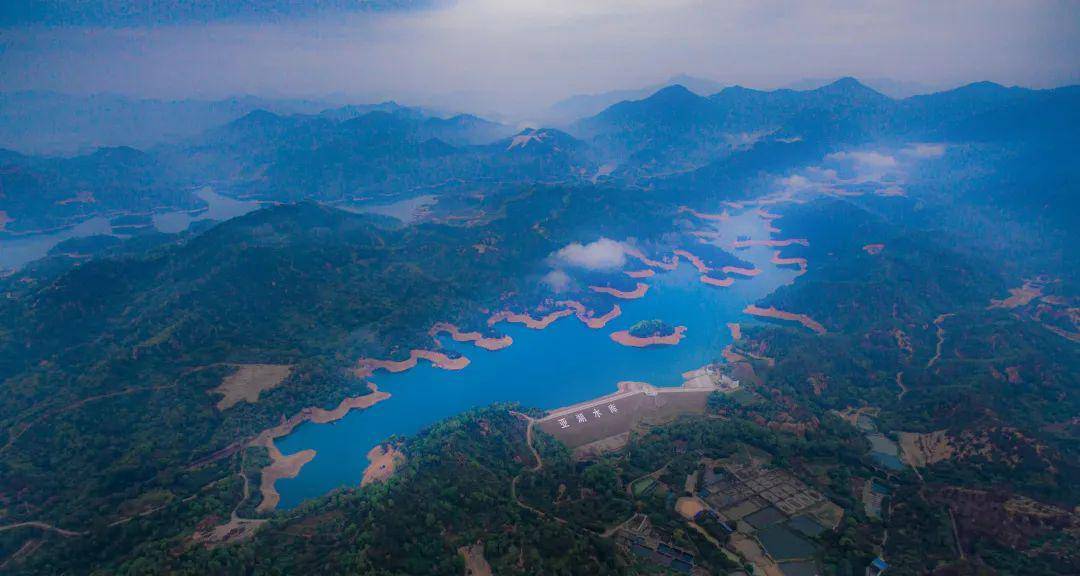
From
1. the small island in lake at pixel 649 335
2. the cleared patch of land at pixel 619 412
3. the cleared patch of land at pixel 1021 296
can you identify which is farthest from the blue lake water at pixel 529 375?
the cleared patch of land at pixel 1021 296

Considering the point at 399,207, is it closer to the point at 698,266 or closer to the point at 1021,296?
the point at 698,266

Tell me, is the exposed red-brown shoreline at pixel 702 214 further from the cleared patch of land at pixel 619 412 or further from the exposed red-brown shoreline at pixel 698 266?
the cleared patch of land at pixel 619 412

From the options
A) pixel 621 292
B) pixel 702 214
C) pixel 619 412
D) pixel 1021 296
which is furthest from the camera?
pixel 702 214

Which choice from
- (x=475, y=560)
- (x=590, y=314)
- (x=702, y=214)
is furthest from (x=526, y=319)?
(x=702, y=214)

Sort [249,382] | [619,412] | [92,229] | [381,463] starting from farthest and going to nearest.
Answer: [92,229], [249,382], [619,412], [381,463]

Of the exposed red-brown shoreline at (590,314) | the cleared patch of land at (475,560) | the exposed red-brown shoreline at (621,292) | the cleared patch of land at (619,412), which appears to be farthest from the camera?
the exposed red-brown shoreline at (621,292)

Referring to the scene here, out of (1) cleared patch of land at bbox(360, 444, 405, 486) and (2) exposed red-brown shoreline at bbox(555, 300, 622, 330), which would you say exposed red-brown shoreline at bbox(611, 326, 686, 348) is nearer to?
(2) exposed red-brown shoreline at bbox(555, 300, 622, 330)

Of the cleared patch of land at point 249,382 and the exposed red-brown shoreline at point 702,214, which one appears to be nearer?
the cleared patch of land at point 249,382
